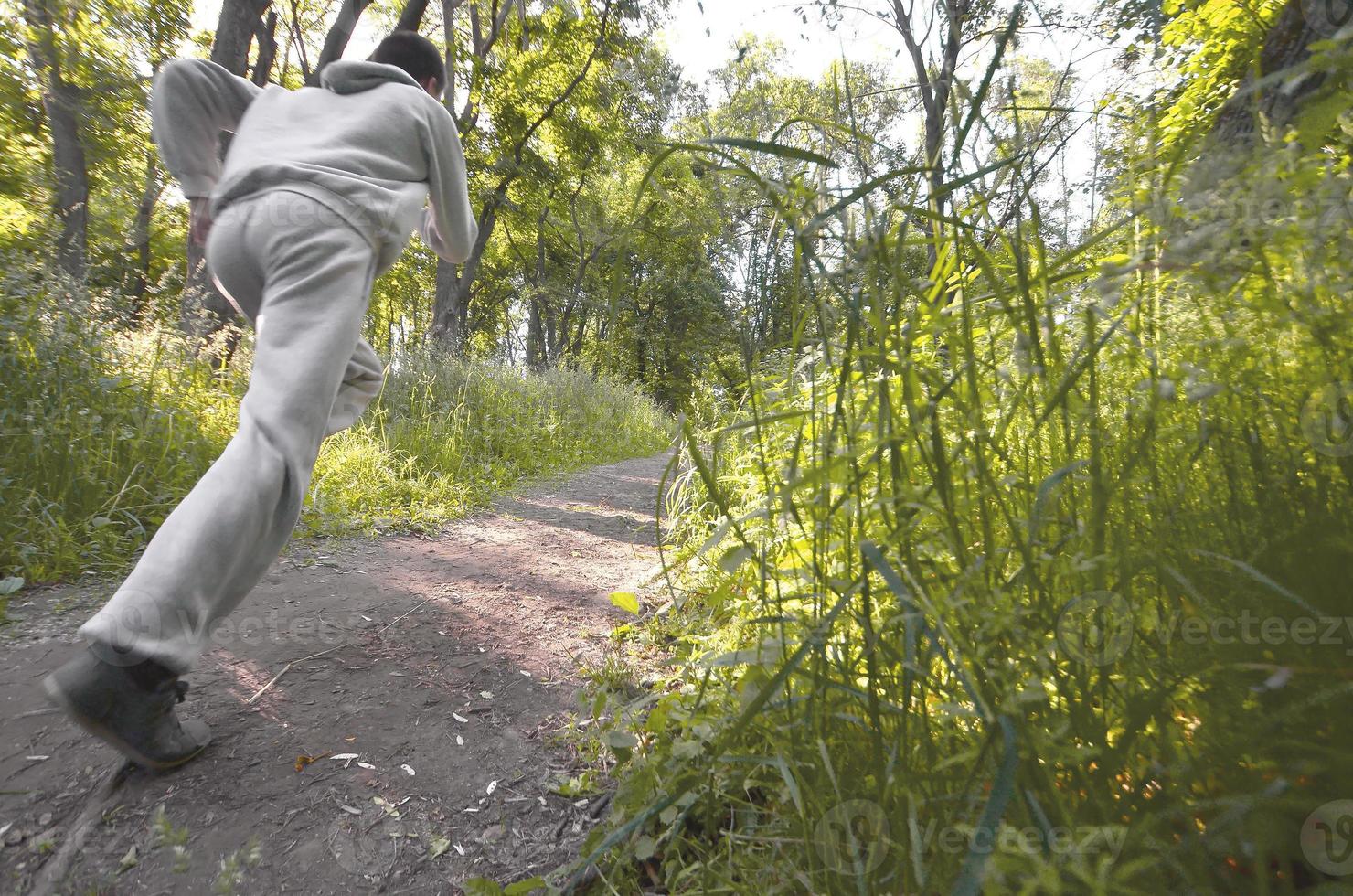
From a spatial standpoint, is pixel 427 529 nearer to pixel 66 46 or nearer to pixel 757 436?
pixel 757 436

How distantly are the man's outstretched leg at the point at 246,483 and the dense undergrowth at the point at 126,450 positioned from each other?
1.75m

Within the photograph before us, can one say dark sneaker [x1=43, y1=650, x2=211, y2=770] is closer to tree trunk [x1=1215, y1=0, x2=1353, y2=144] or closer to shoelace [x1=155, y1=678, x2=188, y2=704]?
shoelace [x1=155, y1=678, x2=188, y2=704]

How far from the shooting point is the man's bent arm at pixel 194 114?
198 cm

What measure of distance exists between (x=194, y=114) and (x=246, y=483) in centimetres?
143

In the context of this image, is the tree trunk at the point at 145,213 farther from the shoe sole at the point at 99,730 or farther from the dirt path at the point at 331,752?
the shoe sole at the point at 99,730

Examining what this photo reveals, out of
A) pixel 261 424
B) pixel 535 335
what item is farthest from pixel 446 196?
pixel 535 335

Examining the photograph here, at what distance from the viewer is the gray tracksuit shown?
1.38m

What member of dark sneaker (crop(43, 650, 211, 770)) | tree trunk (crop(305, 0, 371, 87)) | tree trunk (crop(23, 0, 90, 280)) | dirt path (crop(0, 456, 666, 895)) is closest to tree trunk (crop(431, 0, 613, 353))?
tree trunk (crop(305, 0, 371, 87))

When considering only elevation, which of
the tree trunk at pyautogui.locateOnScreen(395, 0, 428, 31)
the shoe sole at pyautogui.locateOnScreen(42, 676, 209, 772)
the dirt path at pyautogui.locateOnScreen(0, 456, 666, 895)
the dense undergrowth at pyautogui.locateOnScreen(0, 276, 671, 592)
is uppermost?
the tree trunk at pyautogui.locateOnScreen(395, 0, 428, 31)

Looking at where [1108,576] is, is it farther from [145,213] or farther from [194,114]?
[145,213]

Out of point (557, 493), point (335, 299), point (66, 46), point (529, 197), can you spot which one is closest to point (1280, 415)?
point (335, 299)

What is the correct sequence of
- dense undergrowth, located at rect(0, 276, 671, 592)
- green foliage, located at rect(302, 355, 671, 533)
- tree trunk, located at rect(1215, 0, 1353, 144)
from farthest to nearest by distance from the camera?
green foliage, located at rect(302, 355, 671, 533)
dense undergrowth, located at rect(0, 276, 671, 592)
tree trunk, located at rect(1215, 0, 1353, 144)

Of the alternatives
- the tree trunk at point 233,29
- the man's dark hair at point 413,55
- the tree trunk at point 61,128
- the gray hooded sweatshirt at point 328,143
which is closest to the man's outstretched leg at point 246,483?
the gray hooded sweatshirt at point 328,143

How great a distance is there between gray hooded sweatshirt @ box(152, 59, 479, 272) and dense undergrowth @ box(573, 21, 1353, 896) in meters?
1.46
